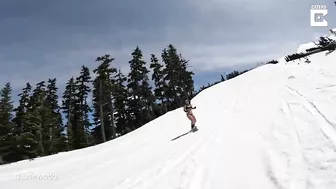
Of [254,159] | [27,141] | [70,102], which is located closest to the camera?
[254,159]

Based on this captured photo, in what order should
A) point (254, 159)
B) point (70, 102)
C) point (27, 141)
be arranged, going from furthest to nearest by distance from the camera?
point (70, 102), point (27, 141), point (254, 159)

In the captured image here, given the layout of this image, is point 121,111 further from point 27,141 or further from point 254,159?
point 254,159

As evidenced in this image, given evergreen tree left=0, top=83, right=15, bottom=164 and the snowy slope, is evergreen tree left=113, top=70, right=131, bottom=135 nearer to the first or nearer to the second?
evergreen tree left=0, top=83, right=15, bottom=164

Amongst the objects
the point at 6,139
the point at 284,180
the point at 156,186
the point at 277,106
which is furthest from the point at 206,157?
the point at 6,139

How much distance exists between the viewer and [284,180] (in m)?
5.64

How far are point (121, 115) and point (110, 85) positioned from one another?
46.3 feet

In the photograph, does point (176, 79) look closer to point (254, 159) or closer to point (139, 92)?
point (139, 92)

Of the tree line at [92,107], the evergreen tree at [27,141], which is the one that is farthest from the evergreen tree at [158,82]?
the evergreen tree at [27,141]

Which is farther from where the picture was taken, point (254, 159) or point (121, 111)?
point (121, 111)

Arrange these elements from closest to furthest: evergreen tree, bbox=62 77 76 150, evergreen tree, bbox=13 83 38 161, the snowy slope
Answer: the snowy slope, evergreen tree, bbox=13 83 38 161, evergreen tree, bbox=62 77 76 150

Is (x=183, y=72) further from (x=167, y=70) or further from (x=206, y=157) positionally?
(x=206, y=157)

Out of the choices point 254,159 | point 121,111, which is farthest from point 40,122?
point 254,159

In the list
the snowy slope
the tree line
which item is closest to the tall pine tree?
the tree line

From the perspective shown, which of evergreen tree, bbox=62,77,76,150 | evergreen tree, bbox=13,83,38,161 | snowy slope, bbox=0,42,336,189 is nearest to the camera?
snowy slope, bbox=0,42,336,189
